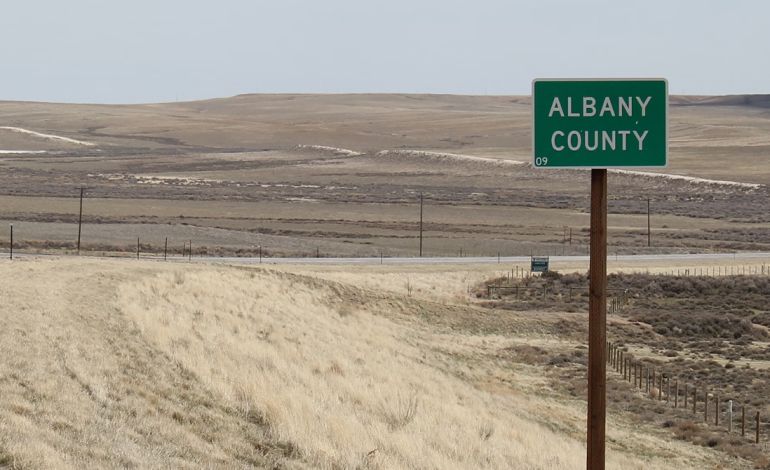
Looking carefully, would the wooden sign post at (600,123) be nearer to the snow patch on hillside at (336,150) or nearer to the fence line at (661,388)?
the fence line at (661,388)

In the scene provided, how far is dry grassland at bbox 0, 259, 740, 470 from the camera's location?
976 centimetres

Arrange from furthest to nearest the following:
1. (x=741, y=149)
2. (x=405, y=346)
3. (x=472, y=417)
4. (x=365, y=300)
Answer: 1. (x=741, y=149)
2. (x=365, y=300)
3. (x=405, y=346)
4. (x=472, y=417)

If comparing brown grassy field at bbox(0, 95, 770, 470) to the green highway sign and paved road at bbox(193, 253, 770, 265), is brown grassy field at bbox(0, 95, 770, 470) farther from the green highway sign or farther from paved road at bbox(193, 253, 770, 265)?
the green highway sign

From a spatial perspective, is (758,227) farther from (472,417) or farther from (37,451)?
(37,451)

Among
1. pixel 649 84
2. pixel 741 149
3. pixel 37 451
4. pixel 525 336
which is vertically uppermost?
pixel 741 149

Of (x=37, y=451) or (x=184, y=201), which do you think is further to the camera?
(x=184, y=201)

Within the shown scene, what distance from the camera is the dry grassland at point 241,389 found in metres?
9.76

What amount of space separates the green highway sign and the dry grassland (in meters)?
4.36

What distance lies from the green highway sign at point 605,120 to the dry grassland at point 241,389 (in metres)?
4.36

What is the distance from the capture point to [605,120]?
25.6ft

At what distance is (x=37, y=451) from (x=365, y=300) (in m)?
32.1

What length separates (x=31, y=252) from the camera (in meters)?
53.8

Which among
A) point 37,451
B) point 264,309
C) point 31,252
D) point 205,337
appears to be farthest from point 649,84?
point 31,252

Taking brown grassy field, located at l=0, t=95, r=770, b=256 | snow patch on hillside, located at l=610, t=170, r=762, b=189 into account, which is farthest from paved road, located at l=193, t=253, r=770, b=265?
snow patch on hillside, located at l=610, t=170, r=762, b=189
